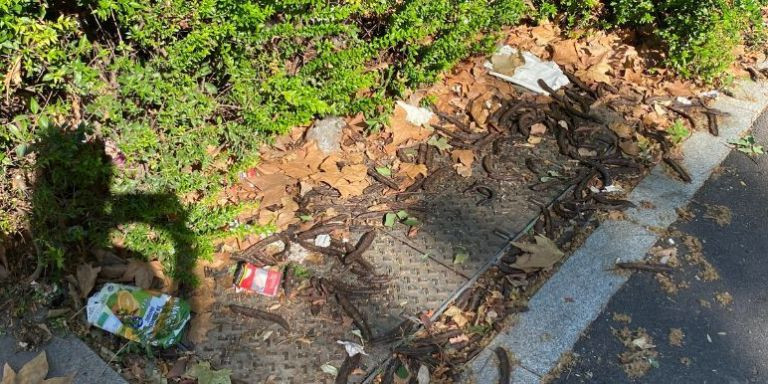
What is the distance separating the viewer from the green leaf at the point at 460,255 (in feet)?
11.7

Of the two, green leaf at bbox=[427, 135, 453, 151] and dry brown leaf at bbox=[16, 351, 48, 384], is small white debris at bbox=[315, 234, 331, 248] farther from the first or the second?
dry brown leaf at bbox=[16, 351, 48, 384]

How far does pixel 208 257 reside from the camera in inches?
137

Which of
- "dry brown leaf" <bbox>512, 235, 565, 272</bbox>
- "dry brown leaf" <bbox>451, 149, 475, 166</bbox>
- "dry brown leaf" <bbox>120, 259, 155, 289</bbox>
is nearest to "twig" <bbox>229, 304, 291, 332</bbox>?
"dry brown leaf" <bbox>120, 259, 155, 289</bbox>

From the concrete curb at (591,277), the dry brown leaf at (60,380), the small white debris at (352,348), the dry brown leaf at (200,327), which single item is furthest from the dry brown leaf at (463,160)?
the dry brown leaf at (60,380)

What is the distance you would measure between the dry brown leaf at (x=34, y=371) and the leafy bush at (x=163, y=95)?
485 millimetres

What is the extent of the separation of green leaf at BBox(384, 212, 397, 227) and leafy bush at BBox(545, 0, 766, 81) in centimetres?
267

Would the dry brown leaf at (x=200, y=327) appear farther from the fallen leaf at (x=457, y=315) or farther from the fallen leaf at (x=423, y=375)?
the fallen leaf at (x=457, y=315)

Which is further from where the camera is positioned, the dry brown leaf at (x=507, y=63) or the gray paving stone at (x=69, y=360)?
the dry brown leaf at (x=507, y=63)

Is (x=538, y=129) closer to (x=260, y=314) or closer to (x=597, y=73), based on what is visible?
(x=597, y=73)

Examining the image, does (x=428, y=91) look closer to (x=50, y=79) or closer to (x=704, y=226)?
(x=704, y=226)

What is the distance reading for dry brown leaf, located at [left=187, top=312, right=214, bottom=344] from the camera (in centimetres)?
319

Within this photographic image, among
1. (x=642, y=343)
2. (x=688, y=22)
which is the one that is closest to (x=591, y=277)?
(x=642, y=343)

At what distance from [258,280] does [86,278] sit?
0.85 meters

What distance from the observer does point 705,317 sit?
337cm
